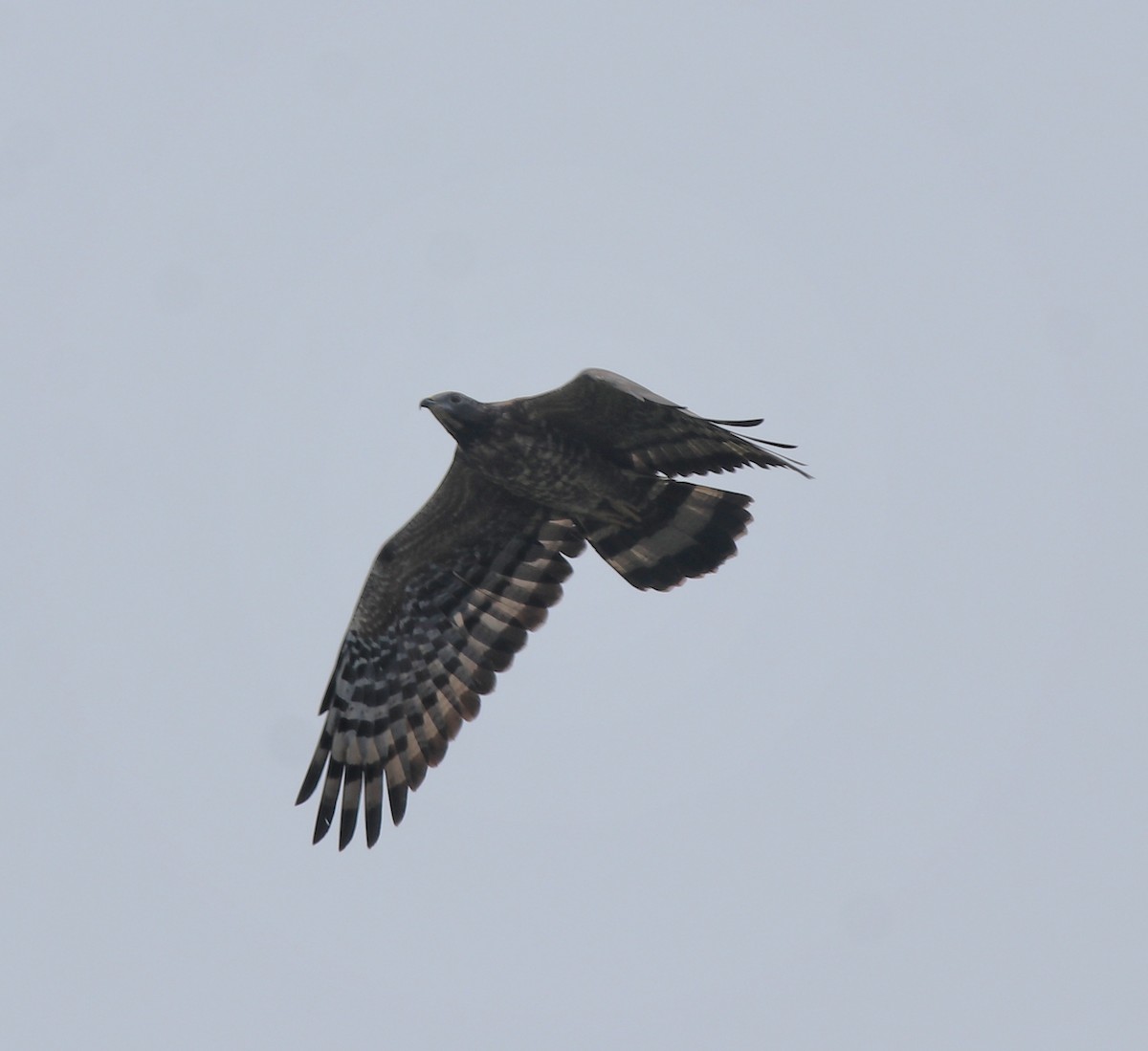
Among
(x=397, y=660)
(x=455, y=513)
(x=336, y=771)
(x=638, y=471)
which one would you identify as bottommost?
(x=336, y=771)

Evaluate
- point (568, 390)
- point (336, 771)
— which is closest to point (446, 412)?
point (568, 390)

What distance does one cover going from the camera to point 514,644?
12.6 meters

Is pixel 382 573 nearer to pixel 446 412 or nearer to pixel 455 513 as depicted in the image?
pixel 455 513

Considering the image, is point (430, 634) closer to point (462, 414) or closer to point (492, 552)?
point (492, 552)

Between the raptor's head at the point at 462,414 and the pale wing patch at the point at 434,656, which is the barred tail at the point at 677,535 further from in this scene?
the raptor's head at the point at 462,414

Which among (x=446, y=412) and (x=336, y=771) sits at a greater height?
(x=446, y=412)

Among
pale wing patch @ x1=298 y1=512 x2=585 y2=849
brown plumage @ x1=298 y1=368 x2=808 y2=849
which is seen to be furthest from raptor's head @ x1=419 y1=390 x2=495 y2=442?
pale wing patch @ x1=298 y1=512 x2=585 y2=849

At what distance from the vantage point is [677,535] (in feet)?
39.6

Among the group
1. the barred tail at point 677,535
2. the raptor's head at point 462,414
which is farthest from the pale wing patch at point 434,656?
the raptor's head at point 462,414

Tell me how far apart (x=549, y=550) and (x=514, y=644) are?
796 millimetres

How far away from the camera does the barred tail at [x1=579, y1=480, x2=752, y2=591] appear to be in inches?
471

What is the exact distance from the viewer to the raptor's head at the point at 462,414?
1155 centimetres

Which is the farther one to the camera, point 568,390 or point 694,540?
point 694,540

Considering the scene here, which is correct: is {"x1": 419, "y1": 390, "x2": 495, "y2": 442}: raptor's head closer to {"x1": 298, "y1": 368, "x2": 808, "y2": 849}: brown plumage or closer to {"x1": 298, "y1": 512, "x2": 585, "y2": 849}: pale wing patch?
{"x1": 298, "y1": 368, "x2": 808, "y2": 849}: brown plumage
